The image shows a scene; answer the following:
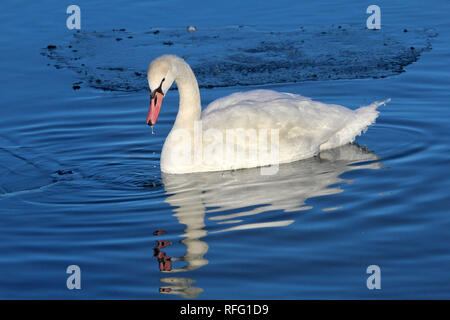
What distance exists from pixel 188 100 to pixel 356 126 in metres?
2.08

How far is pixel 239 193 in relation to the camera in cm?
877

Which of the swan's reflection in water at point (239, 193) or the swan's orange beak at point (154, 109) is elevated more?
the swan's orange beak at point (154, 109)

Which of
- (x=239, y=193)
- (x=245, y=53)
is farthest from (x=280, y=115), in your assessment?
(x=245, y=53)

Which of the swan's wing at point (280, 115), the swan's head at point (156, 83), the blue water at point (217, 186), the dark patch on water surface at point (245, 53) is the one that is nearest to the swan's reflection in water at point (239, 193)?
the blue water at point (217, 186)

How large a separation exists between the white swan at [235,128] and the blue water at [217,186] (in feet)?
0.63

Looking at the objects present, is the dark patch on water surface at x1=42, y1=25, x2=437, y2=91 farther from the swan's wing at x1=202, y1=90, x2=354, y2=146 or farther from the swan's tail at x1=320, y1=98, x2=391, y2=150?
the swan's wing at x1=202, y1=90, x2=354, y2=146

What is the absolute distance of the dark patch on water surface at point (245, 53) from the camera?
13.1 meters

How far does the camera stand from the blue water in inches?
265

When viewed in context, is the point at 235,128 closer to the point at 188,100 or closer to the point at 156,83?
the point at 188,100

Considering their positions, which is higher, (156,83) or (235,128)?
(156,83)

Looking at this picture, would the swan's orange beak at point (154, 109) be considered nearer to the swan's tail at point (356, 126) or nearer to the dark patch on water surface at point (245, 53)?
the swan's tail at point (356, 126)
